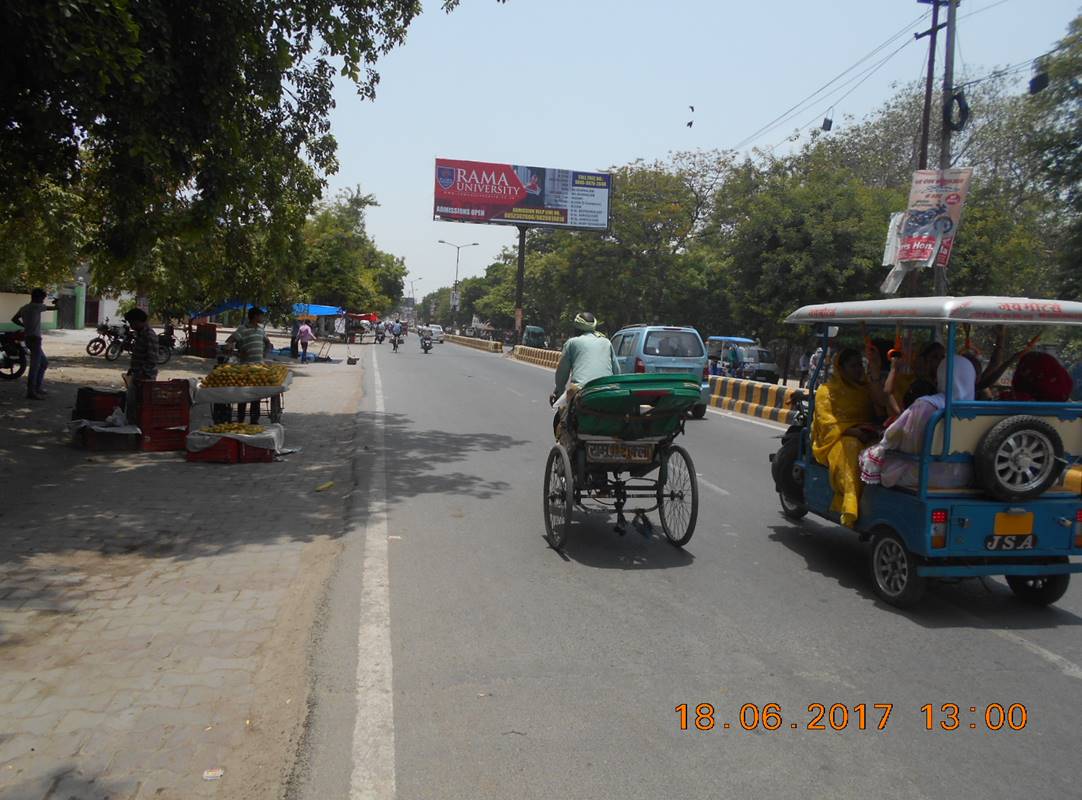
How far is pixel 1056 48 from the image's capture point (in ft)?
55.6

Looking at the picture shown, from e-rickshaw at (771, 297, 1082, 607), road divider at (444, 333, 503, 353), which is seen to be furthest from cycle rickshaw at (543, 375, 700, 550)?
road divider at (444, 333, 503, 353)

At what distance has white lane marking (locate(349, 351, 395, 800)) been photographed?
3.34 m

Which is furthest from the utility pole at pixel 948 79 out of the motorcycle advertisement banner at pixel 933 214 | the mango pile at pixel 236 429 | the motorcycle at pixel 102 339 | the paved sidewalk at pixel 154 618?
the motorcycle at pixel 102 339

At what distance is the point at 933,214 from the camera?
15.6 metres

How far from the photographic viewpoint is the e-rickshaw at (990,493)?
16.8ft

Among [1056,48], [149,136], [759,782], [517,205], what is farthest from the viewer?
[517,205]

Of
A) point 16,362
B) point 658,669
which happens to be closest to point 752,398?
point 658,669

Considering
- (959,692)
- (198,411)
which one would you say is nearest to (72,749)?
(959,692)

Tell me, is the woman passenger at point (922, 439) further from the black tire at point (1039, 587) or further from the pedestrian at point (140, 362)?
the pedestrian at point (140, 362)

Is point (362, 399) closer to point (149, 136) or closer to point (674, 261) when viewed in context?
point (149, 136)

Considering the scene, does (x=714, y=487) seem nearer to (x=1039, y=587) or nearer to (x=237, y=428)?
(x=1039, y=587)

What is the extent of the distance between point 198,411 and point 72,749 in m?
11.6

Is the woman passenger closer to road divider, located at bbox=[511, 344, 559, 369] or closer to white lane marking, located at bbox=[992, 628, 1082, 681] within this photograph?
white lane marking, located at bbox=[992, 628, 1082, 681]
